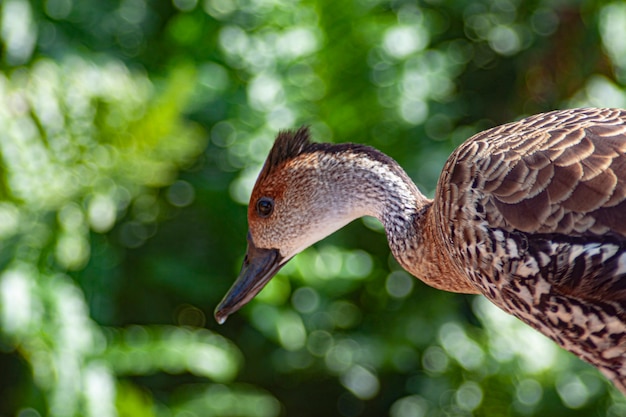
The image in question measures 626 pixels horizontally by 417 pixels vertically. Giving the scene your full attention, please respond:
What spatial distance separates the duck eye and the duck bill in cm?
10

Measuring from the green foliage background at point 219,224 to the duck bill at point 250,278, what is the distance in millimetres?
554

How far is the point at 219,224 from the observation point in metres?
3.76

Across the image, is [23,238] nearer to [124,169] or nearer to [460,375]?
[124,169]

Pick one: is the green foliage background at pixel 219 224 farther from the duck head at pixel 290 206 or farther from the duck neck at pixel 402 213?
the duck neck at pixel 402 213

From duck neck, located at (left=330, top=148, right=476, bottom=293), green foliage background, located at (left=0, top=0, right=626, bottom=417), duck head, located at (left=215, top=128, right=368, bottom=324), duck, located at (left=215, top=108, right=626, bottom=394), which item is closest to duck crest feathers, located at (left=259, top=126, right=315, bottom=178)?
duck head, located at (left=215, top=128, right=368, bottom=324)

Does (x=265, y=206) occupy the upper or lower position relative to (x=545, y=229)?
lower

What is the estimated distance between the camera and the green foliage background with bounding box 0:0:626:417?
3.32 m

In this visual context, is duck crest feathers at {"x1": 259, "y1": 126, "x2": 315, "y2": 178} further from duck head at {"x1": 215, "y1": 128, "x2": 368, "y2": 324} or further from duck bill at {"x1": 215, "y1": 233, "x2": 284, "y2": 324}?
duck bill at {"x1": 215, "y1": 233, "x2": 284, "y2": 324}

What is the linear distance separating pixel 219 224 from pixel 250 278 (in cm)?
96

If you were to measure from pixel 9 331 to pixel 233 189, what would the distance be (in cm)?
99

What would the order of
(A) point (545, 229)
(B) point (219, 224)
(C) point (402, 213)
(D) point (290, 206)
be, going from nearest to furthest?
(A) point (545, 229) < (C) point (402, 213) < (D) point (290, 206) < (B) point (219, 224)

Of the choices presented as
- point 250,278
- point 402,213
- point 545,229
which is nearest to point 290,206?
point 250,278

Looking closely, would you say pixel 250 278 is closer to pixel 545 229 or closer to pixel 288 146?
pixel 288 146

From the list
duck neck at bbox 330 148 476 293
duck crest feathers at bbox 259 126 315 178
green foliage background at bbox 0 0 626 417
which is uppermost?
duck crest feathers at bbox 259 126 315 178
